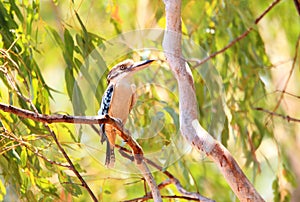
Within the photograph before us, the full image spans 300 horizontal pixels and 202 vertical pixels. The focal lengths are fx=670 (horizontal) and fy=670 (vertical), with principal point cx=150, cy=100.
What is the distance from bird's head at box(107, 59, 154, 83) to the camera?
119 centimetres

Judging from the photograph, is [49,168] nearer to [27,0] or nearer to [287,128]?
[27,0]

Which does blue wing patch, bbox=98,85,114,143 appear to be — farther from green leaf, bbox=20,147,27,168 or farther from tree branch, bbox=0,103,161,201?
green leaf, bbox=20,147,27,168

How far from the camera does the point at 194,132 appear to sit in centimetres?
123

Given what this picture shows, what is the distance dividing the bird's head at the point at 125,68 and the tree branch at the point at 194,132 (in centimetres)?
8

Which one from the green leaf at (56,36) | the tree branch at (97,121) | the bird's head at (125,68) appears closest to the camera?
the tree branch at (97,121)

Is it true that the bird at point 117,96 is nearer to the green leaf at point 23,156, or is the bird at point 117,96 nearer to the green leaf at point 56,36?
the green leaf at point 23,156

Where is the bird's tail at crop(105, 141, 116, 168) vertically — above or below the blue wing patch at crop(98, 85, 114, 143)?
below

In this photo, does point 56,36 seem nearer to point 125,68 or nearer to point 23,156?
point 23,156

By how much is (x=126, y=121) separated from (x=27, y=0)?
0.59 meters

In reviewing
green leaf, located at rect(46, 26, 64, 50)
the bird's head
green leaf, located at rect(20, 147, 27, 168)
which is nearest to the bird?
the bird's head

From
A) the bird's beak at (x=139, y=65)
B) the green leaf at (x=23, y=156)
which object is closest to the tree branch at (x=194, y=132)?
the bird's beak at (x=139, y=65)

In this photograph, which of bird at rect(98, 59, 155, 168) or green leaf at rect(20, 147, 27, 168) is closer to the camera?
bird at rect(98, 59, 155, 168)

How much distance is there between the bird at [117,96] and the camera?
1.19 metres

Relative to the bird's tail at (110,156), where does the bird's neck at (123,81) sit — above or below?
above
